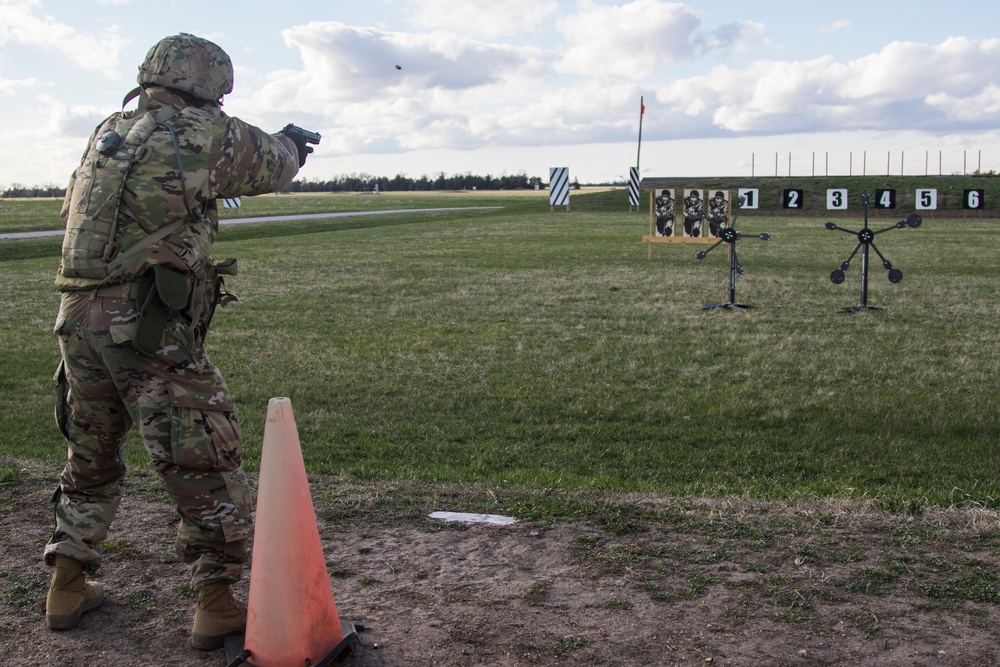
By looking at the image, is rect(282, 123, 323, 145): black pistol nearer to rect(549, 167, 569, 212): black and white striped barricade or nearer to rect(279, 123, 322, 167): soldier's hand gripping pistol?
rect(279, 123, 322, 167): soldier's hand gripping pistol

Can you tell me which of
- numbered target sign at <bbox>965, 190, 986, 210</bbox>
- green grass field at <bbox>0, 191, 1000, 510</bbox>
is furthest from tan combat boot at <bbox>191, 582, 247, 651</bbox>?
numbered target sign at <bbox>965, 190, 986, 210</bbox>

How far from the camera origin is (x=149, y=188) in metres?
3.11

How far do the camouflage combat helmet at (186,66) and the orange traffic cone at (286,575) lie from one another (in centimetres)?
112

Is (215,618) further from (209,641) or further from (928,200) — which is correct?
(928,200)

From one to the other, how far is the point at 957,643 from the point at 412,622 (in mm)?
1779

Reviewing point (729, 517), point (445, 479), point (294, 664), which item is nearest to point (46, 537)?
point (294, 664)

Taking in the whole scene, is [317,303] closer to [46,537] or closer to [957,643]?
[46,537]

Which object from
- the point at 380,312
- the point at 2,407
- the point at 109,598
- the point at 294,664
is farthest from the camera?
the point at 380,312

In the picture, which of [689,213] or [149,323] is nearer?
[149,323]

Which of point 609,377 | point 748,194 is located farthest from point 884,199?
point 748,194

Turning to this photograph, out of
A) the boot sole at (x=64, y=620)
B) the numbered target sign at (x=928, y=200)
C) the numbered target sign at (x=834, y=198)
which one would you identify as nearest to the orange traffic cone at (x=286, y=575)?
the boot sole at (x=64, y=620)

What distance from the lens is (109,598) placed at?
11.5 ft

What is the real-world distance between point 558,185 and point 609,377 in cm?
3873

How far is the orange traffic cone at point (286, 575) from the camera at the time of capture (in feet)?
9.92
